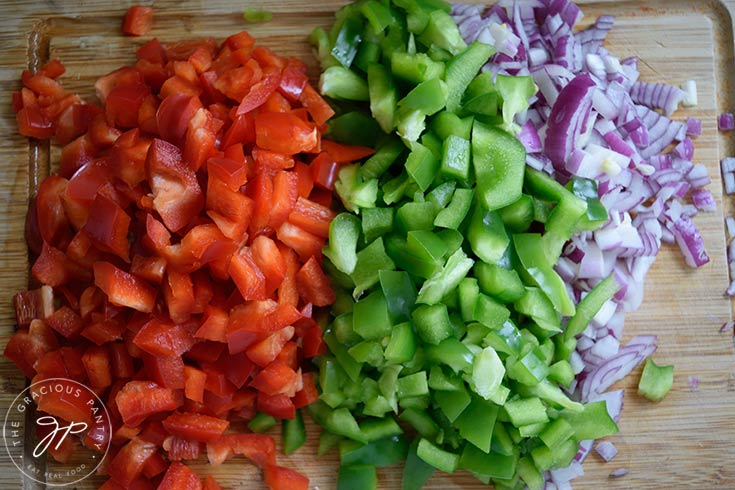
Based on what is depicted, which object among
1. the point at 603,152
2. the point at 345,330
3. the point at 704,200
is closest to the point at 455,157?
the point at 603,152

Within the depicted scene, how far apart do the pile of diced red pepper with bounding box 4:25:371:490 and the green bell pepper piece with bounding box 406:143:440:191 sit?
269 mm

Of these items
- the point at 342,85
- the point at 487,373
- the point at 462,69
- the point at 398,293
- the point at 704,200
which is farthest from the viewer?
the point at 704,200

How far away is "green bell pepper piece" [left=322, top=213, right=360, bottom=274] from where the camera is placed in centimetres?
243

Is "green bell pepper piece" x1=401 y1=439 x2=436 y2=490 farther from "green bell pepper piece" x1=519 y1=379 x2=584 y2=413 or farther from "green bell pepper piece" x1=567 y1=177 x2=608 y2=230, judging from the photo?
"green bell pepper piece" x1=567 y1=177 x2=608 y2=230

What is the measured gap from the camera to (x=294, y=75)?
2.63 metres

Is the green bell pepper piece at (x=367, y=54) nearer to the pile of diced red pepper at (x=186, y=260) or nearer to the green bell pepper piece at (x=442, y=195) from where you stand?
the pile of diced red pepper at (x=186, y=260)

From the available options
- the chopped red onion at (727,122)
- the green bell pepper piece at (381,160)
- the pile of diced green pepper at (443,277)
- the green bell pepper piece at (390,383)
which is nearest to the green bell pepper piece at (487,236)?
the pile of diced green pepper at (443,277)

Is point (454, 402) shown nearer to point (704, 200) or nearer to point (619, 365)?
point (619, 365)

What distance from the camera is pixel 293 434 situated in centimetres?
258

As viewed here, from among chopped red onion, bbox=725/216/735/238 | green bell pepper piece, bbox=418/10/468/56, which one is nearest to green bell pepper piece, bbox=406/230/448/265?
green bell pepper piece, bbox=418/10/468/56

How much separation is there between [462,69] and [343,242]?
689 mm

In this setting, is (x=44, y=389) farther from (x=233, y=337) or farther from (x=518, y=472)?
(x=518, y=472)

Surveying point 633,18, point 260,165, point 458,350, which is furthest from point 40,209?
point 633,18

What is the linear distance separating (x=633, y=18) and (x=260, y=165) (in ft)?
4.88
